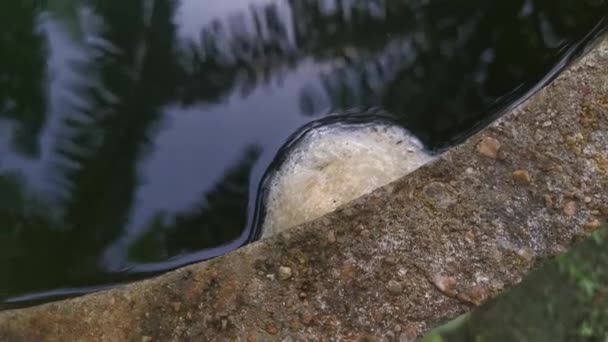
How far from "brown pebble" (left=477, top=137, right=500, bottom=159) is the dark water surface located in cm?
25

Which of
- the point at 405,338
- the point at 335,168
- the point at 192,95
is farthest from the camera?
the point at 192,95

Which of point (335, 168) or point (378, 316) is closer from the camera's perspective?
point (378, 316)

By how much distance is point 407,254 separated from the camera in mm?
1236

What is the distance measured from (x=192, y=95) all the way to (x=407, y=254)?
680 mm

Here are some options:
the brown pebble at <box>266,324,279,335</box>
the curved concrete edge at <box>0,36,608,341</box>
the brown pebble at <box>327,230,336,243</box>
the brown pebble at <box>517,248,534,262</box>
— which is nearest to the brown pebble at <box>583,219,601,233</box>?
the curved concrete edge at <box>0,36,608,341</box>

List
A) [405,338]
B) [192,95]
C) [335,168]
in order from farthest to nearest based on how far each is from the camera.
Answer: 1. [192,95]
2. [335,168]
3. [405,338]

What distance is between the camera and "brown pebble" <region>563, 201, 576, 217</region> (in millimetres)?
1241

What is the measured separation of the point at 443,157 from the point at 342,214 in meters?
0.22

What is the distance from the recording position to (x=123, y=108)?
157 cm

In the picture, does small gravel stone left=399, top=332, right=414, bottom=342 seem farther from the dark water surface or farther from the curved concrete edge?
the dark water surface

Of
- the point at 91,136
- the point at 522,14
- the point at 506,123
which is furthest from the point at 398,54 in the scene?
the point at 91,136

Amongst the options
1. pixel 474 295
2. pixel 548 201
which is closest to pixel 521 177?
pixel 548 201

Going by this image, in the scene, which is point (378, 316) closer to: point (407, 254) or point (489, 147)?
point (407, 254)

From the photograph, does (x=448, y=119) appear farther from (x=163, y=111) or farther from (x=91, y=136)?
(x=91, y=136)
